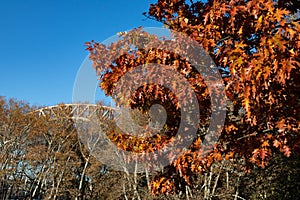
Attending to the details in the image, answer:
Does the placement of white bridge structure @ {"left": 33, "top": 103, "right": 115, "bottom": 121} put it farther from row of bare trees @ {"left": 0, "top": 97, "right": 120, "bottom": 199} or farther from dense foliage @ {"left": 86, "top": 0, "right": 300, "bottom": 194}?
dense foliage @ {"left": 86, "top": 0, "right": 300, "bottom": 194}

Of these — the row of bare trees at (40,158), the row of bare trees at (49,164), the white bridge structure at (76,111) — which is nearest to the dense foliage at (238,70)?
the row of bare trees at (49,164)

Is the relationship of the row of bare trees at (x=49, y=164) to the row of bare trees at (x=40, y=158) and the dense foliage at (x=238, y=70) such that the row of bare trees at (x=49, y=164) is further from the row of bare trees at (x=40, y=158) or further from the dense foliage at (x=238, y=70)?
the dense foliage at (x=238, y=70)

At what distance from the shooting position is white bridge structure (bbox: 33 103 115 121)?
57.4 feet

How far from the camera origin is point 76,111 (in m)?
19.1

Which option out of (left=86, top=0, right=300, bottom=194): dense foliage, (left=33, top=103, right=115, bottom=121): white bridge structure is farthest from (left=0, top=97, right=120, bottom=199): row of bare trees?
(left=86, top=0, right=300, bottom=194): dense foliage

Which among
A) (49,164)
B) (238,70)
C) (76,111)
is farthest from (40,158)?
(238,70)

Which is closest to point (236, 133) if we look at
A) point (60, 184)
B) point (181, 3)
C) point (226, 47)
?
point (226, 47)

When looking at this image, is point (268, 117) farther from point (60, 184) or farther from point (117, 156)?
point (60, 184)

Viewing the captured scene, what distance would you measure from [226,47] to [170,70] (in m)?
0.52

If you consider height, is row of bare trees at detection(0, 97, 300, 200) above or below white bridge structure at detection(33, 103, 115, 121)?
below

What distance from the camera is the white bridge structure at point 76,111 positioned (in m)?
17.5

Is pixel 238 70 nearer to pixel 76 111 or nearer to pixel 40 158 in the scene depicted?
pixel 40 158

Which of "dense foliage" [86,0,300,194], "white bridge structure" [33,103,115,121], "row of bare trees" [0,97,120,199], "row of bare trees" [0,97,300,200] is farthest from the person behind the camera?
"white bridge structure" [33,103,115,121]

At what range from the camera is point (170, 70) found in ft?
9.26
